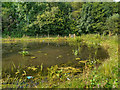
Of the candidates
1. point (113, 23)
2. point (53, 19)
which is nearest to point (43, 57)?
point (53, 19)

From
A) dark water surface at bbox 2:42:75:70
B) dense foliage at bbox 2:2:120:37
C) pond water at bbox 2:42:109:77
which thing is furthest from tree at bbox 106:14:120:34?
dark water surface at bbox 2:42:75:70

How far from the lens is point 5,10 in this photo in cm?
2092

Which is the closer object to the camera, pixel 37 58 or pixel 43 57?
pixel 37 58

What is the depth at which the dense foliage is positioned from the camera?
70.3 ft

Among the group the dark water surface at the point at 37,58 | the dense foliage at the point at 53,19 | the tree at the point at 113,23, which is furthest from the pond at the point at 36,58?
the tree at the point at 113,23

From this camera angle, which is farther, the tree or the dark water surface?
the tree

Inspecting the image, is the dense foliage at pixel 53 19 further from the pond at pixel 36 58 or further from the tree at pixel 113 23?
the pond at pixel 36 58

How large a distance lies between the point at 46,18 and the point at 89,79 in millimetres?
19984

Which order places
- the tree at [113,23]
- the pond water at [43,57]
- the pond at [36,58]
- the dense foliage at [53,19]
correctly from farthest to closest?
the tree at [113,23] < the dense foliage at [53,19] < the pond at [36,58] < the pond water at [43,57]

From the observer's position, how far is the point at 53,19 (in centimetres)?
2161

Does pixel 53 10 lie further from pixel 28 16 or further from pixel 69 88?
pixel 69 88

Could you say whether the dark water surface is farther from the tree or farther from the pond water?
the tree

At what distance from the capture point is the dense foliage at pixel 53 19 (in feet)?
70.3

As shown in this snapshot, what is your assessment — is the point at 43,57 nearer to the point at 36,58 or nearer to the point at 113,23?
the point at 36,58
